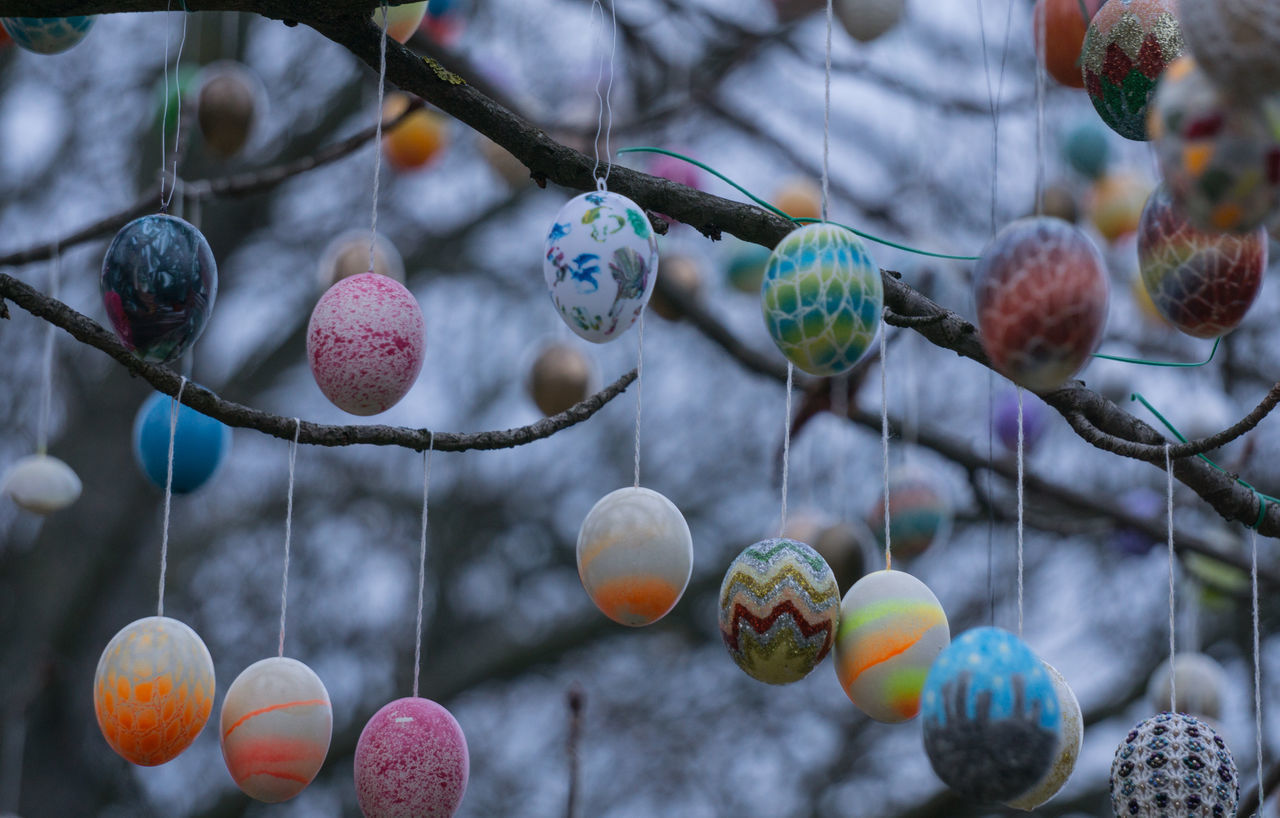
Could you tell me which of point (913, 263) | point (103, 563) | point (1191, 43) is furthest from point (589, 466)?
point (1191, 43)

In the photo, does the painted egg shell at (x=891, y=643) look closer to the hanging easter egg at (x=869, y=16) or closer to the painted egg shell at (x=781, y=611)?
the painted egg shell at (x=781, y=611)

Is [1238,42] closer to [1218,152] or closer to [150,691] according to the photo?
[1218,152]

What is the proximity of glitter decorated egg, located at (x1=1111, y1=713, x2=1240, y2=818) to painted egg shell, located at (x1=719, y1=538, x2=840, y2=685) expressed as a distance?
1.43 feet

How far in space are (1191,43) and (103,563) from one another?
507 cm

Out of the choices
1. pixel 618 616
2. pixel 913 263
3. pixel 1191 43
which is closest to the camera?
pixel 1191 43

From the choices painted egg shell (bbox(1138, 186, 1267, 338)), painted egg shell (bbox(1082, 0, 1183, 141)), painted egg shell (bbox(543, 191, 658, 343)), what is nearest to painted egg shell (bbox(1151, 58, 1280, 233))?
painted egg shell (bbox(1138, 186, 1267, 338))

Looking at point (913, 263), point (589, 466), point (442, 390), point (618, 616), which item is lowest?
point (589, 466)

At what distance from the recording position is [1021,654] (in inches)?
62.0

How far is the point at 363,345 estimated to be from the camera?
6.41 feet

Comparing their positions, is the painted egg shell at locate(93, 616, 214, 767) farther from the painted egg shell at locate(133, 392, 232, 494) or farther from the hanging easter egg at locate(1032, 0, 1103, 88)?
the hanging easter egg at locate(1032, 0, 1103, 88)

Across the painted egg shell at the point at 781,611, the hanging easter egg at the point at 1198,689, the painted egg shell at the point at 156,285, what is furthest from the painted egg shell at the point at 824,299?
the hanging easter egg at the point at 1198,689

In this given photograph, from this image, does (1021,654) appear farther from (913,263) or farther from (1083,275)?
(913,263)

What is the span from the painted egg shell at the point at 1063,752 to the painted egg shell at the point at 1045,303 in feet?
1.54

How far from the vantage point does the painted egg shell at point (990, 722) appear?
4.98 ft
